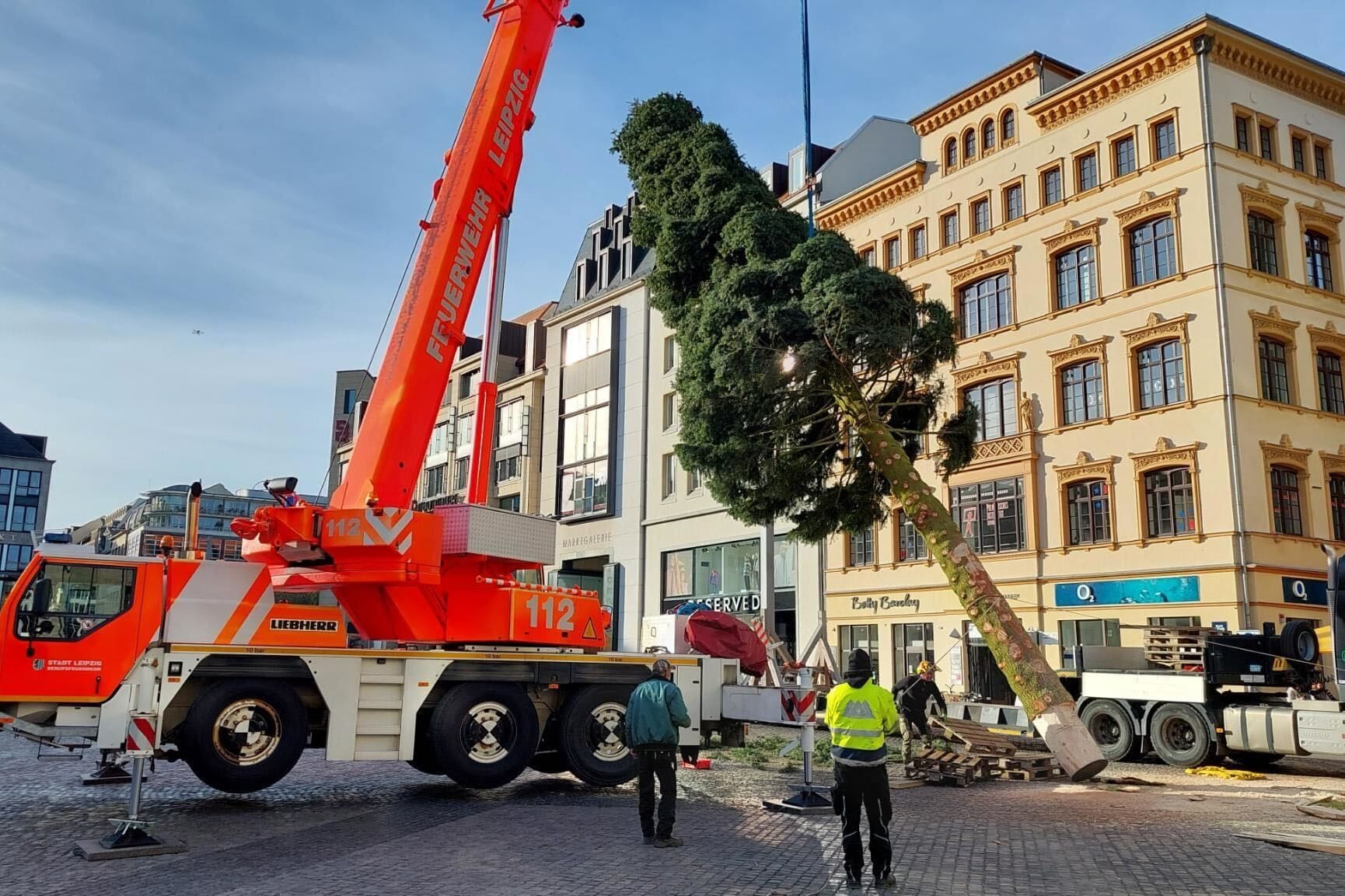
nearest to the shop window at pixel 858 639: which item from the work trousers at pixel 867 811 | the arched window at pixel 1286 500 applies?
the arched window at pixel 1286 500

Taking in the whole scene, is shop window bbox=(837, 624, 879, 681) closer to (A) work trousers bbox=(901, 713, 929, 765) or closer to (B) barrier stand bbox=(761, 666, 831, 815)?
(A) work trousers bbox=(901, 713, 929, 765)

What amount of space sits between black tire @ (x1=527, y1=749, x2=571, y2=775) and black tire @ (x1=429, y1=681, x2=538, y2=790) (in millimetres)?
790

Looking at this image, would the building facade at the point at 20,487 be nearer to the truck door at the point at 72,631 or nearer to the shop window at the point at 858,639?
the shop window at the point at 858,639

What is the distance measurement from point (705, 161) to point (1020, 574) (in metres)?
14.9

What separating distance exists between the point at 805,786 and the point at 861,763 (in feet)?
12.8

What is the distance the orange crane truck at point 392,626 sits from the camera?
11250 mm

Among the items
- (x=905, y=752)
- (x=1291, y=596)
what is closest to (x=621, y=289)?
(x=1291, y=596)

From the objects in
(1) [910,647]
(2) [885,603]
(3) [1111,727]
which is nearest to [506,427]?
(2) [885,603]

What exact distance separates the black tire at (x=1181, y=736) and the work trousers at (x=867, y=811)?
11227 millimetres

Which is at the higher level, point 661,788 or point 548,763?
point 661,788

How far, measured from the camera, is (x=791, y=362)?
18688 millimetres

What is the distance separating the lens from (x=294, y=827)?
10617 millimetres

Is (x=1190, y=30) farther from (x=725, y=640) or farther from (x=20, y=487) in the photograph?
(x=20, y=487)

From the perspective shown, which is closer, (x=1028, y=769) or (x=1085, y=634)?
(x=1028, y=769)
